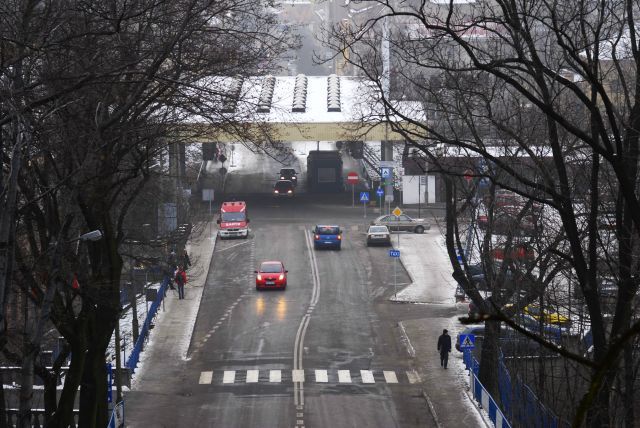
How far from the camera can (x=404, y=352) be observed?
34.4 metres

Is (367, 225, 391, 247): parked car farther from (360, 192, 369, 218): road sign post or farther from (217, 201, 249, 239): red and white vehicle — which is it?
(217, 201, 249, 239): red and white vehicle

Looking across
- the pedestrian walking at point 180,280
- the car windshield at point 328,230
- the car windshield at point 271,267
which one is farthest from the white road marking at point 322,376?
the car windshield at point 328,230

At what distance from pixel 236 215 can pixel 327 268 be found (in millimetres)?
8849

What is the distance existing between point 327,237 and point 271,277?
8.23 m

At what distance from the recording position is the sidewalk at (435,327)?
90.3ft

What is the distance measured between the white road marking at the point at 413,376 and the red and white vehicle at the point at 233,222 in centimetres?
2475

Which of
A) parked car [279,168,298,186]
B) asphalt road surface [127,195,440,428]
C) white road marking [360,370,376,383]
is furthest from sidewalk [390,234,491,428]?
parked car [279,168,298,186]

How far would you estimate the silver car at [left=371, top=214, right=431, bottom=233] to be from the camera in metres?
57.0

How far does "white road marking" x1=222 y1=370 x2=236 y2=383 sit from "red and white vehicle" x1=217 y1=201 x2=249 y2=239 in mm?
23940

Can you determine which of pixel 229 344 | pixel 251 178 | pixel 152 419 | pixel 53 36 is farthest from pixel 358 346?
pixel 251 178

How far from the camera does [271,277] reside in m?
44.2

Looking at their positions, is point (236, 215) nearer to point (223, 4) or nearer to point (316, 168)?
point (316, 168)

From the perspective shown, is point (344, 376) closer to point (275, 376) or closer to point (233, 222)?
point (275, 376)

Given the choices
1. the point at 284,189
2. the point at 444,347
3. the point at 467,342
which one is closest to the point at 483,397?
the point at 467,342
